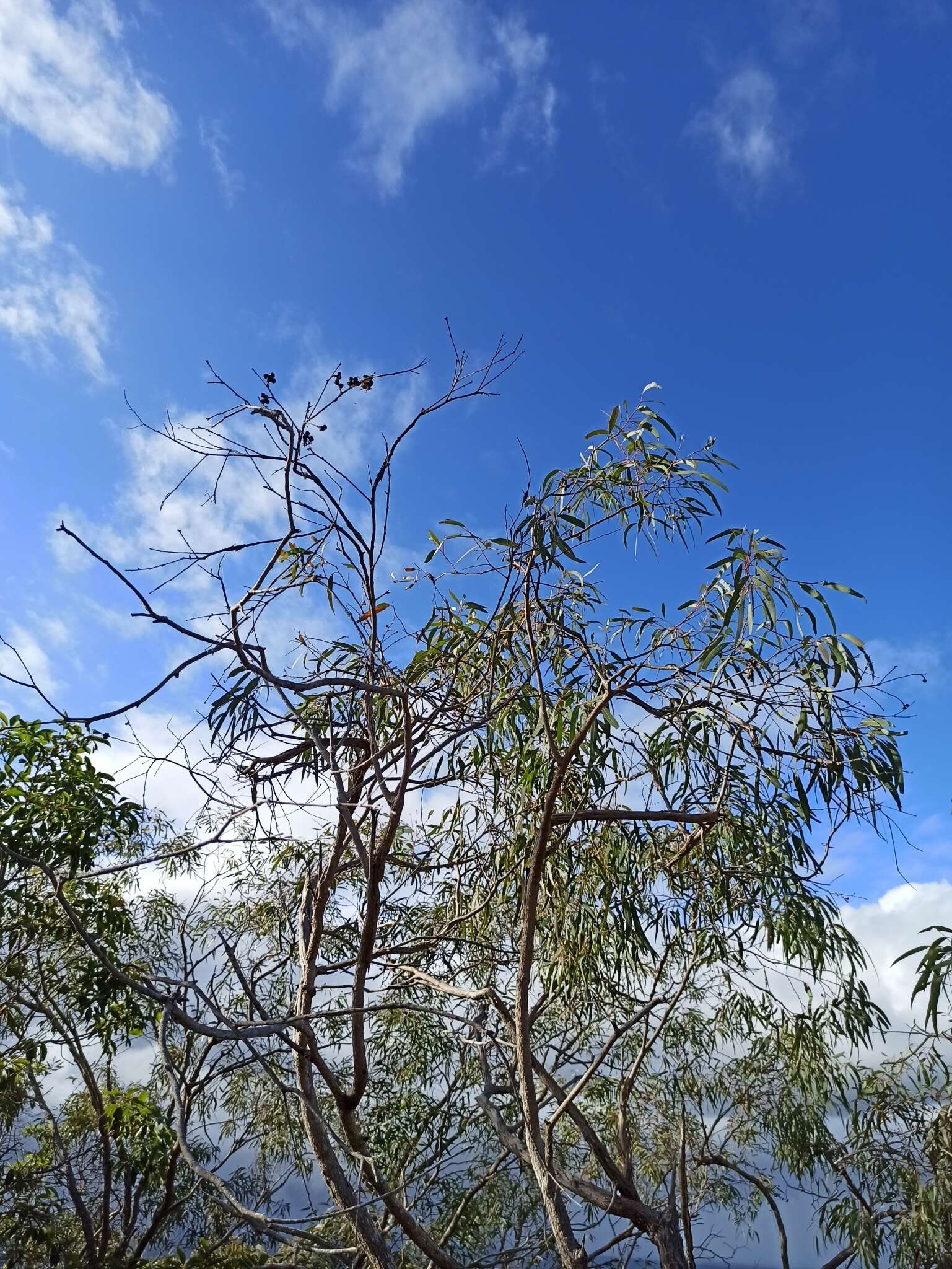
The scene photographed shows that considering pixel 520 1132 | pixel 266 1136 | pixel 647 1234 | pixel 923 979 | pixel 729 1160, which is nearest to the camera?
pixel 923 979

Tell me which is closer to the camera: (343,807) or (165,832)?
(343,807)

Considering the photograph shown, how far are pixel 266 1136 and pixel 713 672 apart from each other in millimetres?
4522

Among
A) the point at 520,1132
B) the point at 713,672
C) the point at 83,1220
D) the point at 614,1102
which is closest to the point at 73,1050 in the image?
the point at 83,1220

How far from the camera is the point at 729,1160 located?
14.7 feet

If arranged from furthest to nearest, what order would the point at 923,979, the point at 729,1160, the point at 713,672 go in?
the point at 729,1160
the point at 923,979
the point at 713,672

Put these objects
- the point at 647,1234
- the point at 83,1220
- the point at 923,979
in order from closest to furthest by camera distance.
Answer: the point at 923,979 < the point at 647,1234 < the point at 83,1220

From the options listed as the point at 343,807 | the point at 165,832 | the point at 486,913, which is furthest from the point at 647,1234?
the point at 165,832

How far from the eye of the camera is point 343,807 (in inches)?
78.8

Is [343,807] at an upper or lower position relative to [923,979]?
upper

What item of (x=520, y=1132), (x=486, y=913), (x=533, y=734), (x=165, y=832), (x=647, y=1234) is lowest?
(x=647, y=1234)

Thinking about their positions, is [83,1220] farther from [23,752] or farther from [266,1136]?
[23,752]

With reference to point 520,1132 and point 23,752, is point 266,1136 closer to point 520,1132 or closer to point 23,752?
point 520,1132

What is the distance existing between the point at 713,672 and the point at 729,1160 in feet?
11.4

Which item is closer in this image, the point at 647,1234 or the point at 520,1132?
the point at 647,1234
